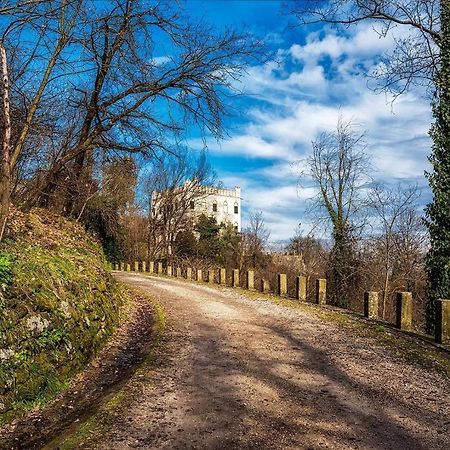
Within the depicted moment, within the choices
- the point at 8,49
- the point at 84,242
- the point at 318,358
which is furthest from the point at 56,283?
the point at 84,242

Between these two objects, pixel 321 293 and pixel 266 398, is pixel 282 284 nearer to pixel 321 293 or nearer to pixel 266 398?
pixel 321 293

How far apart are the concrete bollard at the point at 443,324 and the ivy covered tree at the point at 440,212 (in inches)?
224

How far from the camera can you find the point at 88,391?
5.36m

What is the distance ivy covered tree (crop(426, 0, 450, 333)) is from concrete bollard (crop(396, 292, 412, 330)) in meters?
4.54

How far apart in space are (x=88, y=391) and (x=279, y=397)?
7.73 ft

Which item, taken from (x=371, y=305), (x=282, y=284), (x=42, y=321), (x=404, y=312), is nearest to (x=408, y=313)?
(x=404, y=312)

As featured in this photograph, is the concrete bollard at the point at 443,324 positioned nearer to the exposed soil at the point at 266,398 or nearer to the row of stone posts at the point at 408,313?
the row of stone posts at the point at 408,313

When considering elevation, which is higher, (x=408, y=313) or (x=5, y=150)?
(x=5, y=150)

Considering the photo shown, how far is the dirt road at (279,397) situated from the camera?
3863 mm

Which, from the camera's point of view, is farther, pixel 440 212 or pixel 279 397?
pixel 440 212

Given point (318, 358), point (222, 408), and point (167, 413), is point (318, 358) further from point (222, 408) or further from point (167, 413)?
point (167, 413)

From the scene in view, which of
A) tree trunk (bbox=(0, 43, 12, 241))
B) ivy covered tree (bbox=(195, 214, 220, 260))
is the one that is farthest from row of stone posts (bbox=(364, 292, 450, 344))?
ivy covered tree (bbox=(195, 214, 220, 260))

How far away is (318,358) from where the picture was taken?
6.44 metres

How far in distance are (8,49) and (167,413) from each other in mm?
7964
